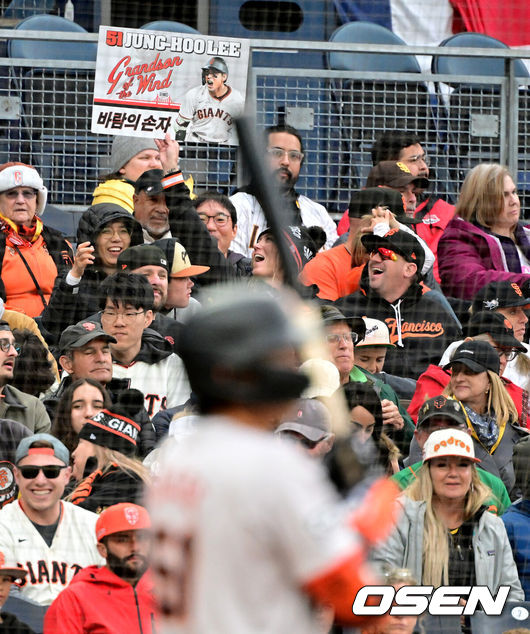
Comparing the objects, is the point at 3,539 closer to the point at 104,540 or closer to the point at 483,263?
the point at 104,540

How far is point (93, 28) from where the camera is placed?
10.5 meters

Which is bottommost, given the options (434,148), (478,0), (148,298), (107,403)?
(107,403)

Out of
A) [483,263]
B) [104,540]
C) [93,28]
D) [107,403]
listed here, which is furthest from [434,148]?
[104,540]

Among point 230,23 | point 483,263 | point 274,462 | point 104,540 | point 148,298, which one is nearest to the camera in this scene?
point 274,462

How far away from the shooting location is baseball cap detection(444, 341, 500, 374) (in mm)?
6539

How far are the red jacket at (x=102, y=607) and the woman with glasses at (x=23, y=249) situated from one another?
2291 millimetres

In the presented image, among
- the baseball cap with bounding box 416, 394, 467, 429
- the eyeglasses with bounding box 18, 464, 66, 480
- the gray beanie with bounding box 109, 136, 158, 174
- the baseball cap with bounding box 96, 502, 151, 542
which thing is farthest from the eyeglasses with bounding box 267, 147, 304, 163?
the baseball cap with bounding box 96, 502, 151, 542

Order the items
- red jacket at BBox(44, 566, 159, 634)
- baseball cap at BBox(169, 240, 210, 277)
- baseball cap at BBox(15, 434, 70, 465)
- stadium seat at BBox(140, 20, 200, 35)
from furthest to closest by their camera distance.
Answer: stadium seat at BBox(140, 20, 200, 35) → baseball cap at BBox(169, 240, 210, 277) → baseball cap at BBox(15, 434, 70, 465) → red jacket at BBox(44, 566, 159, 634)

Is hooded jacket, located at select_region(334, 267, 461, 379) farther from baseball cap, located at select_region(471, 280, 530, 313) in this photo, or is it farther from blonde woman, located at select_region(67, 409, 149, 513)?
blonde woman, located at select_region(67, 409, 149, 513)

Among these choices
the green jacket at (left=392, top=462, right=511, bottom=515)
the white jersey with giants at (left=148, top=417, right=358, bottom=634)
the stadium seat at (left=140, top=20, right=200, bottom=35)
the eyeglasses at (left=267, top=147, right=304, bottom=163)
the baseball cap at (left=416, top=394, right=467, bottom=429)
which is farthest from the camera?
the stadium seat at (left=140, top=20, right=200, bottom=35)

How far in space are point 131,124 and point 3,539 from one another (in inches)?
138

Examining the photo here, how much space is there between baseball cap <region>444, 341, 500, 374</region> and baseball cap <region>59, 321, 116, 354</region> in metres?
1.59

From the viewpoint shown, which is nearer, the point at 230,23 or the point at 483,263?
the point at 483,263

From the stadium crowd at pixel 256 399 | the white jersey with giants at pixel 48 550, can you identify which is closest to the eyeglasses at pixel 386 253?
the stadium crowd at pixel 256 399
